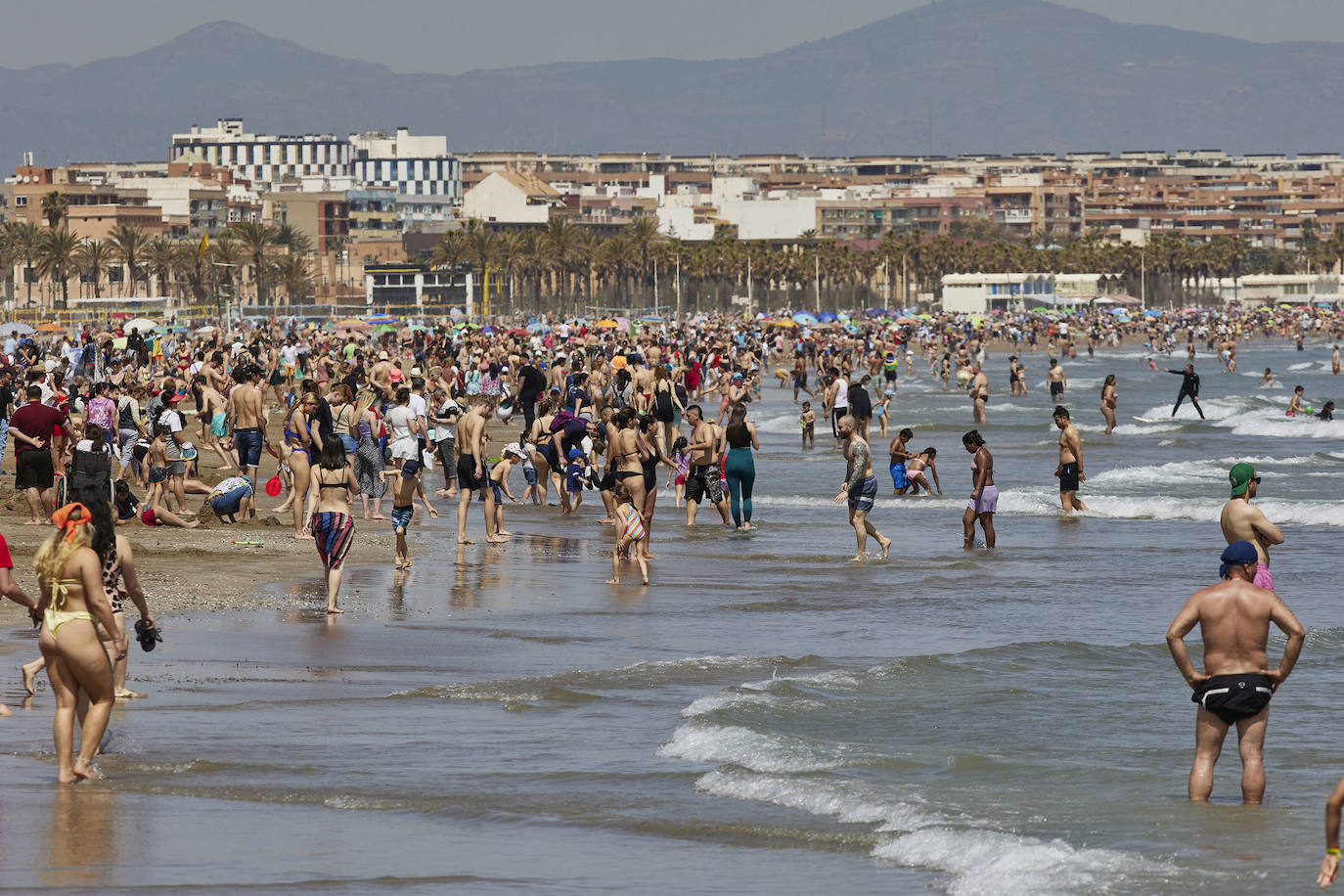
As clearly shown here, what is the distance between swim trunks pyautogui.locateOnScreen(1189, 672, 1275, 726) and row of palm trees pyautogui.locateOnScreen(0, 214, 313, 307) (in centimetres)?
9861

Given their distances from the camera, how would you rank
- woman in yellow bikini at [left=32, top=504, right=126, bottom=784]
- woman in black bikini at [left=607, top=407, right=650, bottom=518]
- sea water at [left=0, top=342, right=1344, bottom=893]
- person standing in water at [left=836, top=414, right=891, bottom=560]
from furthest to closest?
person standing in water at [left=836, top=414, right=891, bottom=560] → woman in black bikini at [left=607, top=407, right=650, bottom=518] → woman in yellow bikini at [left=32, top=504, right=126, bottom=784] → sea water at [left=0, top=342, right=1344, bottom=893]

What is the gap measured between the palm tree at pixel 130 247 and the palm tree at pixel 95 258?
70 centimetres

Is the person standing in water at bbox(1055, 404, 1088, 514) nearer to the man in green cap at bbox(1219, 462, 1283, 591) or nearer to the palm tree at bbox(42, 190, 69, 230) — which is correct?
the man in green cap at bbox(1219, 462, 1283, 591)

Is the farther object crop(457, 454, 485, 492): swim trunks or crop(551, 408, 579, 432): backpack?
crop(551, 408, 579, 432): backpack

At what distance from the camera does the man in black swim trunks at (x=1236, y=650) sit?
742cm

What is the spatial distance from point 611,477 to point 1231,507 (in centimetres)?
618

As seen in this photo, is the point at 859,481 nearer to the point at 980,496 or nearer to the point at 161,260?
the point at 980,496

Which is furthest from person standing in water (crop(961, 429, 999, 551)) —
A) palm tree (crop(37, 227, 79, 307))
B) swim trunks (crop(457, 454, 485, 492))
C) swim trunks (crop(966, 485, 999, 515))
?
palm tree (crop(37, 227, 79, 307))

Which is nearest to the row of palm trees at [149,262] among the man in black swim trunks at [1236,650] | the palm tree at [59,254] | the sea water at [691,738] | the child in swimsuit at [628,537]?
the palm tree at [59,254]

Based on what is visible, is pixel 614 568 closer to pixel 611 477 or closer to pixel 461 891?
pixel 611 477

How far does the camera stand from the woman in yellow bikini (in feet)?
24.3

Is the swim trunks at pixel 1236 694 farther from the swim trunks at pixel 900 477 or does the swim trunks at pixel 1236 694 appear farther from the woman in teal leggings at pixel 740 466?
the swim trunks at pixel 900 477

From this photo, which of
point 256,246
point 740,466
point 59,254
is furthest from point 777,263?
point 740,466

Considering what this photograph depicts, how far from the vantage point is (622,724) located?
934 cm
